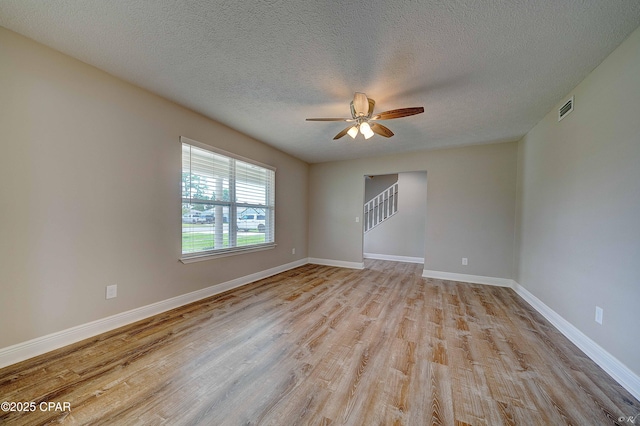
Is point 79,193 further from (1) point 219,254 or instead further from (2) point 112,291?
(1) point 219,254

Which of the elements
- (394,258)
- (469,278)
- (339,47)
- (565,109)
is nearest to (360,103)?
(339,47)

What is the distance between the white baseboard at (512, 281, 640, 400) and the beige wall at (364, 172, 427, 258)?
10.4 feet

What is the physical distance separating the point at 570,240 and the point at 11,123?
5.01 meters

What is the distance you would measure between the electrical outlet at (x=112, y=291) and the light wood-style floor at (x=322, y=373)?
34cm

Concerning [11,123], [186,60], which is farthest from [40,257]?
[186,60]

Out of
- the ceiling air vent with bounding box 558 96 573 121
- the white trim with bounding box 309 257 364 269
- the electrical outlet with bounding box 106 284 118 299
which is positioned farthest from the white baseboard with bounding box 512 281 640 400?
the electrical outlet with bounding box 106 284 118 299

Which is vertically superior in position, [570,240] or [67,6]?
[67,6]

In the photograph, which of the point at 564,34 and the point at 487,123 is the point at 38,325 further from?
the point at 487,123

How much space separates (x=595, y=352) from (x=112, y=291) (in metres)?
4.35

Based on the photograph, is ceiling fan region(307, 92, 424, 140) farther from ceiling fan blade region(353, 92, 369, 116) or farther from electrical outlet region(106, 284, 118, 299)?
electrical outlet region(106, 284, 118, 299)

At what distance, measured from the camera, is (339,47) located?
176cm

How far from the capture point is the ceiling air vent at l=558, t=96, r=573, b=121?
2.33 m

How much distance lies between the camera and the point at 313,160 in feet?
17.3

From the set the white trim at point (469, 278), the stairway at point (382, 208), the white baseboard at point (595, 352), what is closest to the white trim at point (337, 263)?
the white trim at point (469, 278)
